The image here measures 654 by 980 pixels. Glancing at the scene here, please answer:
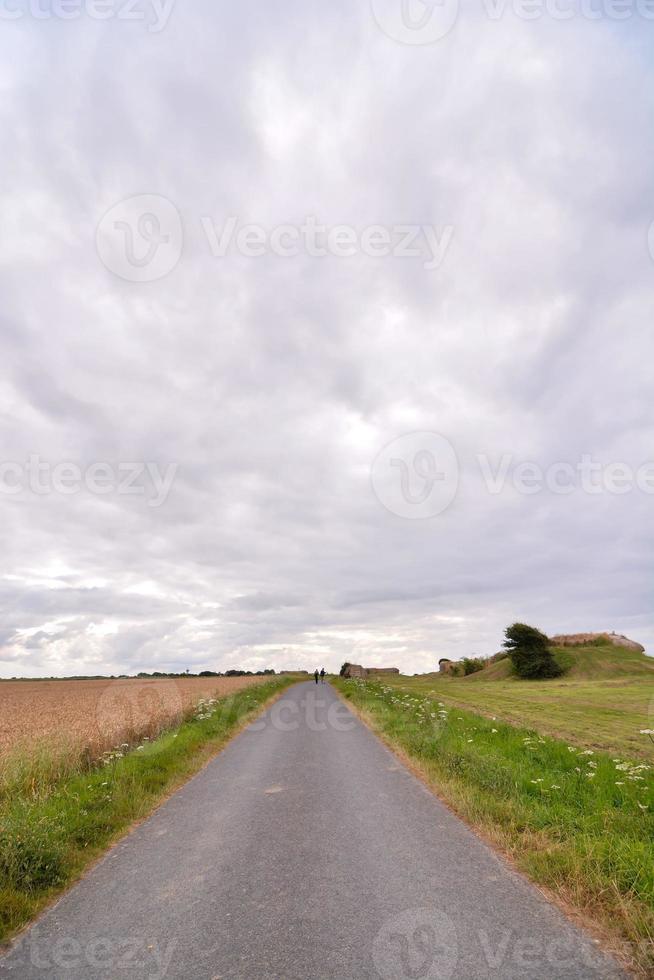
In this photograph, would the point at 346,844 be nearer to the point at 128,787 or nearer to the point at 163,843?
the point at 163,843

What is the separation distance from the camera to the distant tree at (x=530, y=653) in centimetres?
5159

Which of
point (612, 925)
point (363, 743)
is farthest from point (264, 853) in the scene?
point (363, 743)

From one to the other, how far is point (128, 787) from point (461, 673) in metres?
71.8

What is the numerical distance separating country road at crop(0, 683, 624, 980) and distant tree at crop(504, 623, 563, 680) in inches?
1883

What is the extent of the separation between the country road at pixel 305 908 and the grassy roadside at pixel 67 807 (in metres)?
0.33

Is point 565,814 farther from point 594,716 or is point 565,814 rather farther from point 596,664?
point 596,664

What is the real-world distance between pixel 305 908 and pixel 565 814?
433 cm

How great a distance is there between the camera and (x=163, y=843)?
769 cm

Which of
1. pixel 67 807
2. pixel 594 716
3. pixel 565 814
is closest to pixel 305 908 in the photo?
pixel 565 814

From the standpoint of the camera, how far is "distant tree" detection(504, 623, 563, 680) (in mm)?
51594

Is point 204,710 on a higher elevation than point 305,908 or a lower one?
higher

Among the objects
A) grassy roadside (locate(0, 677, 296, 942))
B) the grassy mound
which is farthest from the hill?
grassy roadside (locate(0, 677, 296, 942))

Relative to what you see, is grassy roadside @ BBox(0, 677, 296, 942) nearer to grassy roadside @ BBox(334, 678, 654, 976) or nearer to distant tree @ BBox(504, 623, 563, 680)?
grassy roadside @ BBox(334, 678, 654, 976)

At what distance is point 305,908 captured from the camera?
5.37m
